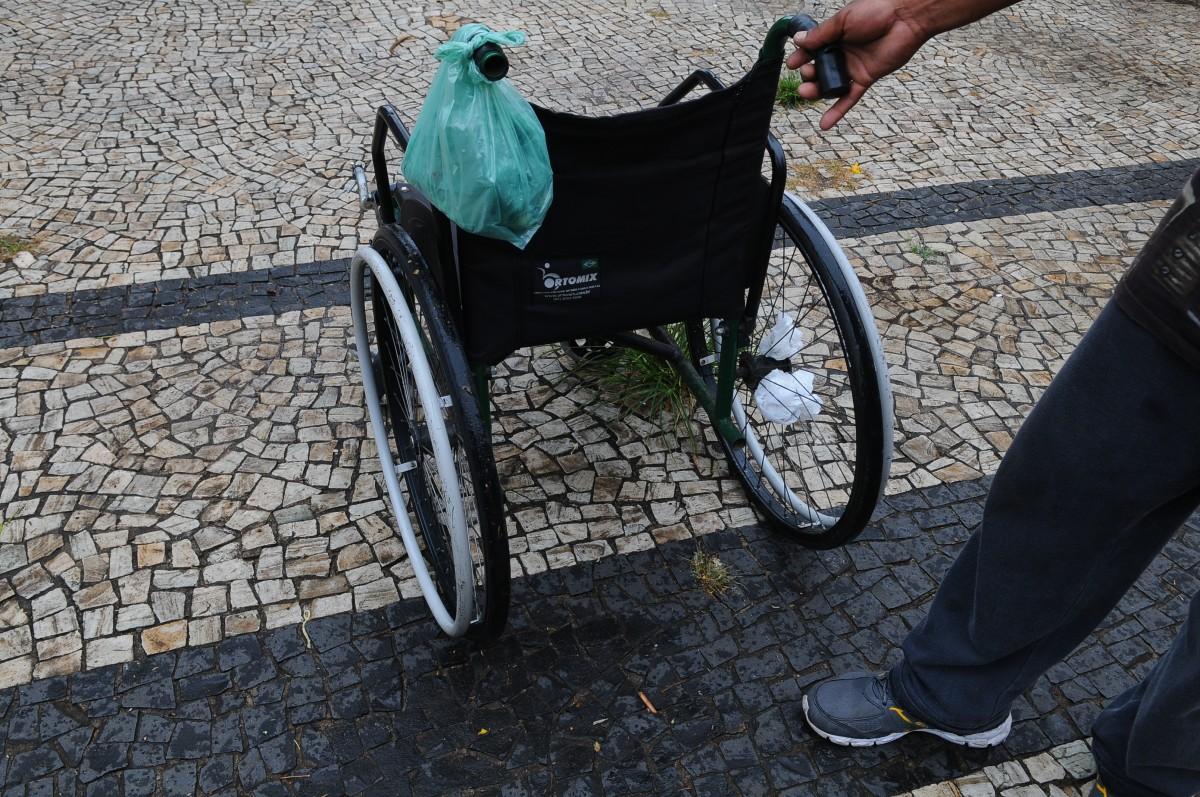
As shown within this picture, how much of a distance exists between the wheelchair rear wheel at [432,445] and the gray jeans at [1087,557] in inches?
40.7

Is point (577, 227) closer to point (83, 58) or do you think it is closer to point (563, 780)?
point (563, 780)

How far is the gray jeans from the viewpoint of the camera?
1698 millimetres

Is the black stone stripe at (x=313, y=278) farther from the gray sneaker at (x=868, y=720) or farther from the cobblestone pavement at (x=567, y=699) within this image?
the gray sneaker at (x=868, y=720)

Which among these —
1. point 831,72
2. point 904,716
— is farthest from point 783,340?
point 904,716

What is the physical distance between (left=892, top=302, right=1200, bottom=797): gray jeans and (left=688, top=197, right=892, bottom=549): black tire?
0.38 m

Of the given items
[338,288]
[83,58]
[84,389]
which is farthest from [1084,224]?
[83,58]

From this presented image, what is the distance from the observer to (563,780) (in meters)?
2.30

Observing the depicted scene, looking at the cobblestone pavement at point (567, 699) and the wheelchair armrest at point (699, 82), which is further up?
the wheelchair armrest at point (699, 82)

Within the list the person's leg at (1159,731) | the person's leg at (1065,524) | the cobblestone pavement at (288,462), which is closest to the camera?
the person's leg at (1065,524)

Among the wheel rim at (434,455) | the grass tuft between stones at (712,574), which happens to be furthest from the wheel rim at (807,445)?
the wheel rim at (434,455)

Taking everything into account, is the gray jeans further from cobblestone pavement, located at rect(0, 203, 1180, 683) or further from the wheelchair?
cobblestone pavement, located at rect(0, 203, 1180, 683)

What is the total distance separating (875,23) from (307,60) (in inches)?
196

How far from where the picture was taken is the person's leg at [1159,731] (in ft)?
6.13

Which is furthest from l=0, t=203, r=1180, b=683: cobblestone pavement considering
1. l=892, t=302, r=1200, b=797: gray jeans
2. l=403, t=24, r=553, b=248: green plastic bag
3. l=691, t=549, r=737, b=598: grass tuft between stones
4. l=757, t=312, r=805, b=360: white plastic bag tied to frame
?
l=403, t=24, r=553, b=248: green plastic bag
